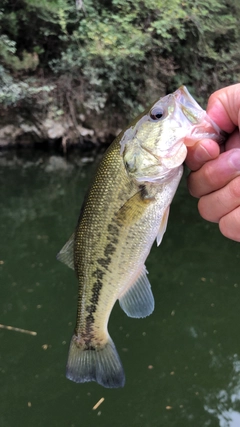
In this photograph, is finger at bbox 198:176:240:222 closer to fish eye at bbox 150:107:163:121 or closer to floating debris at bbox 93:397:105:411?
fish eye at bbox 150:107:163:121

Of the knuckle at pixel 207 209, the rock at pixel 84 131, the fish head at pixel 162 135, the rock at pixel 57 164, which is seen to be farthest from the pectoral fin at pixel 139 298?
the rock at pixel 84 131

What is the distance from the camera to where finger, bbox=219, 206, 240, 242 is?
5.89 feet

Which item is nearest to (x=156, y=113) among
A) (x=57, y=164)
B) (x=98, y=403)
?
(x=98, y=403)

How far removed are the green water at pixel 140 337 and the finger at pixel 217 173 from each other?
2676 millimetres

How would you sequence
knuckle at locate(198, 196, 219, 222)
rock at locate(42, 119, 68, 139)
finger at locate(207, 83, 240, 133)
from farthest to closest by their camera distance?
rock at locate(42, 119, 68, 139), knuckle at locate(198, 196, 219, 222), finger at locate(207, 83, 240, 133)

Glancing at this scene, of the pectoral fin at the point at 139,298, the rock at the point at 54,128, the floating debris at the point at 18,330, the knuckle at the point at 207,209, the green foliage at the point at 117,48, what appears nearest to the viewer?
the knuckle at the point at 207,209

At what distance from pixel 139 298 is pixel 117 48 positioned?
8.70 m

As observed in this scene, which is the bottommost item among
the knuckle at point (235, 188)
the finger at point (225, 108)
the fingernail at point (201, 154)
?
the knuckle at point (235, 188)

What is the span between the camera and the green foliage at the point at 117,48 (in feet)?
31.3

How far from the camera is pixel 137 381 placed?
3979 millimetres

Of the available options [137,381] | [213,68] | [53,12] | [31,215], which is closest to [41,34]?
[53,12]

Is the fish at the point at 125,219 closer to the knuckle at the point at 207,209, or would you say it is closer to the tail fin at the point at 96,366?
the tail fin at the point at 96,366

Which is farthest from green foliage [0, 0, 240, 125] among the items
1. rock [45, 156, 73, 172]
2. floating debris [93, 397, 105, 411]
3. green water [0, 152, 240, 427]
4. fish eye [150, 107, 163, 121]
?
fish eye [150, 107, 163, 121]

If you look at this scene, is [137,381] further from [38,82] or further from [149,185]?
[38,82]
